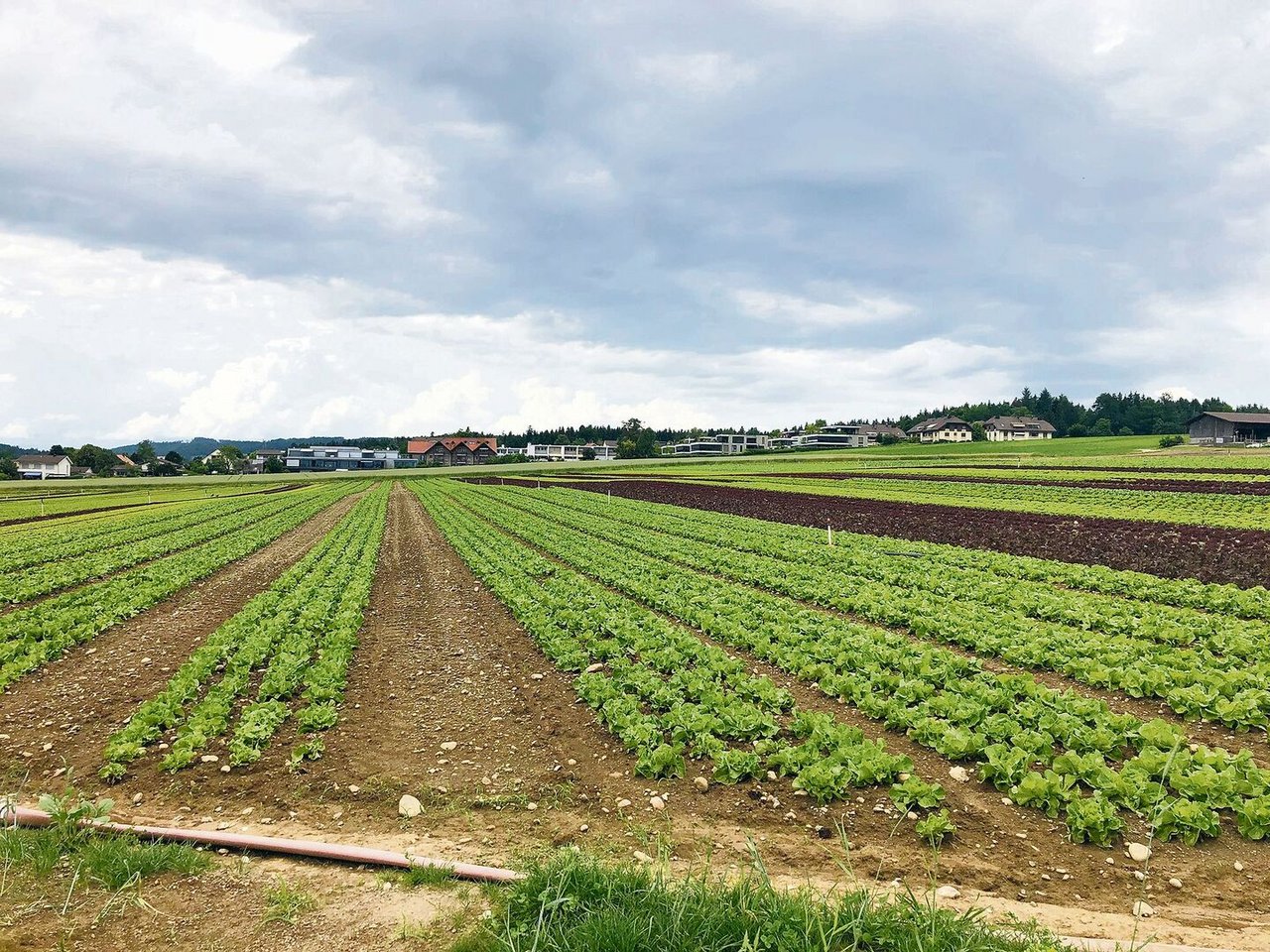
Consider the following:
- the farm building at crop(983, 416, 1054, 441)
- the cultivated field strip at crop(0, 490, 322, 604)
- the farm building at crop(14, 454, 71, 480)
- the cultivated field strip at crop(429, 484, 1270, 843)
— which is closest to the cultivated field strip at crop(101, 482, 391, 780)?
the cultivated field strip at crop(429, 484, 1270, 843)

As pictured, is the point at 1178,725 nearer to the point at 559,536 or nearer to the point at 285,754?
the point at 285,754

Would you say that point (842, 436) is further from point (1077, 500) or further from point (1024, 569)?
point (1024, 569)

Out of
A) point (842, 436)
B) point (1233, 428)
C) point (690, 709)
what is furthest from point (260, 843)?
point (842, 436)

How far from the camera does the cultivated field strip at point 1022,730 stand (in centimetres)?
641

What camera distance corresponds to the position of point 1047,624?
13.1 m

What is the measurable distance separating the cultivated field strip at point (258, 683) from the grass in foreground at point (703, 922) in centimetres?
502

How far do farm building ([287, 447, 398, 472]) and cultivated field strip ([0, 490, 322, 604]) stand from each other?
410 feet

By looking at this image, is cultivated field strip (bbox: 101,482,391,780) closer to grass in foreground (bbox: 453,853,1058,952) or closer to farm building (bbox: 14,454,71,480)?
grass in foreground (bbox: 453,853,1058,952)

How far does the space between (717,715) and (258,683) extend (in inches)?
312

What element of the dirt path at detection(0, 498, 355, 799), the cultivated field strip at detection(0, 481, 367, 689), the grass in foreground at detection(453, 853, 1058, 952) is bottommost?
the dirt path at detection(0, 498, 355, 799)

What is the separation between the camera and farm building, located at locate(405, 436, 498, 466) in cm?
18162

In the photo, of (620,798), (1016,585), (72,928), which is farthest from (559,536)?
(72,928)

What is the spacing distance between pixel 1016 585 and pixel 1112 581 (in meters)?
3.03

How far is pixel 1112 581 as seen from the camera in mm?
17688
